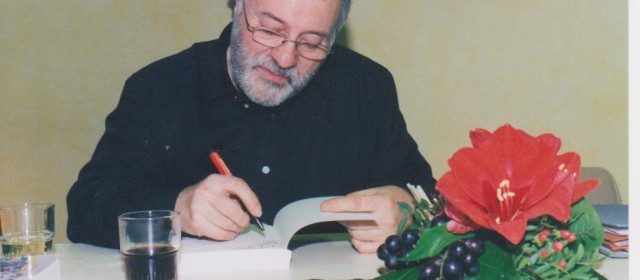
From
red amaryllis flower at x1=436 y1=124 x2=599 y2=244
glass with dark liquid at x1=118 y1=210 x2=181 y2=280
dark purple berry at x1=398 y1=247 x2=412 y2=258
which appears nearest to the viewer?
red amaryllis flower at x1=436 y1=124 x2=599 y2=244

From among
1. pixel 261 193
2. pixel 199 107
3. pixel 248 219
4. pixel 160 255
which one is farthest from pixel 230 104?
pixel 160 255

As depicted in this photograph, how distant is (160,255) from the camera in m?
0.97

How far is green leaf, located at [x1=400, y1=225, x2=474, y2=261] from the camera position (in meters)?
0.80

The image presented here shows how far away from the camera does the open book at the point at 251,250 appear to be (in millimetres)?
1097

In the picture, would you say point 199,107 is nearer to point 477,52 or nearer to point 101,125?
point 101,125

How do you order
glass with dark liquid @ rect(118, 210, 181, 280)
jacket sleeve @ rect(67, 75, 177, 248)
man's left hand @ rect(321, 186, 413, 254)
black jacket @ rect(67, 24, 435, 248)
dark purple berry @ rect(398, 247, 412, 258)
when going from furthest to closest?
black jacket @ rect(67, 24, 435, 248) → jacket sleeve @ rect(67, 75, 177, 248) → man's left hand @ rect(321, 186, 413, 254) → glass with dark liquid @ rect(118, 210, 181, 280) → dark purple berry @ rect(398, 247, 412, 258)

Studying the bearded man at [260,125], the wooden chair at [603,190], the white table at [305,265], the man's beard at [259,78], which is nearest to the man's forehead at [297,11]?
the bearded man at [260,125]

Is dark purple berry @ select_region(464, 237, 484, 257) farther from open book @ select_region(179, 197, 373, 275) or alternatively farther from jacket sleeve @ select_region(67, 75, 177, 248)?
jacket sleeve @ select_region(67, 75, 177, 248)

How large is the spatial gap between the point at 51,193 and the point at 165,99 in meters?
0.72

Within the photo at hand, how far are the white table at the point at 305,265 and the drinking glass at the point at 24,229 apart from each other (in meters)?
0.06

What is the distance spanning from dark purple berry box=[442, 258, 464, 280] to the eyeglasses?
88 centimetres

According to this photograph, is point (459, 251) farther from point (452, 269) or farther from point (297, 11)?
point (297, 11)

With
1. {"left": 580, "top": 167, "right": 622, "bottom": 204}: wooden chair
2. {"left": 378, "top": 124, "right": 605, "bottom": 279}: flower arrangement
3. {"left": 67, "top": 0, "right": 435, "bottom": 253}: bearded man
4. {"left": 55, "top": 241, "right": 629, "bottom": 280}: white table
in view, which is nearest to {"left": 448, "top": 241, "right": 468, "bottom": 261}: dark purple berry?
{"left": 378, "top": 124, "right": 605, "bottom": 279}: flower arrangement

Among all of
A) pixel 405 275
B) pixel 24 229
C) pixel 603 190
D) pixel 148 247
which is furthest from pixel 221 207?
pixel 603 190
